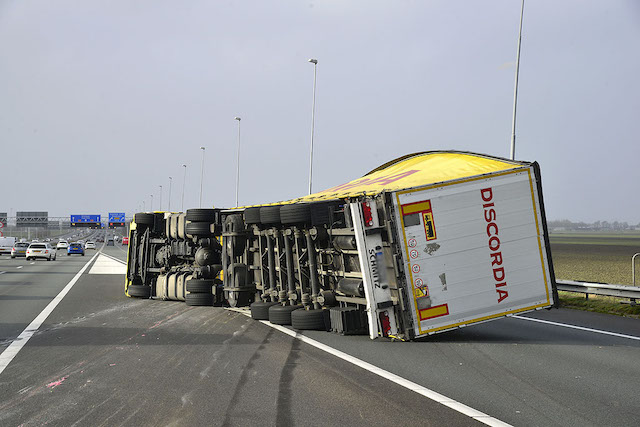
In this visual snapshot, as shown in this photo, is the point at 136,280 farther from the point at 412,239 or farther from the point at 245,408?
the point at 245,408

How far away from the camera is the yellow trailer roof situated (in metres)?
10.5

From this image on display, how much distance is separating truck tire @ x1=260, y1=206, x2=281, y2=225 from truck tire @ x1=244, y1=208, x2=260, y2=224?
0.43 meters

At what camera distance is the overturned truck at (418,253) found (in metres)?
9.23

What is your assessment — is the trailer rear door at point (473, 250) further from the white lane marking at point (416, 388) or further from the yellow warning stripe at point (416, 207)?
the white lane marking at point (416, 388)

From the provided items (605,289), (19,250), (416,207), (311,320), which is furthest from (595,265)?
(19,250)

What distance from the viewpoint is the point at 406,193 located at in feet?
30.6

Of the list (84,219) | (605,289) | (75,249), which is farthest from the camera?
(84,219)

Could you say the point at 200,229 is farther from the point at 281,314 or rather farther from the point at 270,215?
the point at 281,314

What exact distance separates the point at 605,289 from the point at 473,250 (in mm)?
5383

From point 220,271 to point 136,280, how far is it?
13.3ft

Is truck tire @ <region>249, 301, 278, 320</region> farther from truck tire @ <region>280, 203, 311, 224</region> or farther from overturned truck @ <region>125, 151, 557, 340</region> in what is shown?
truck tire @ <region>280, 203, 311, 224</region>

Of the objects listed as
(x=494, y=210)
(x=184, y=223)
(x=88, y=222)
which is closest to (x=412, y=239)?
(x=494, y=210)

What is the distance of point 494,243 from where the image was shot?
9.47m

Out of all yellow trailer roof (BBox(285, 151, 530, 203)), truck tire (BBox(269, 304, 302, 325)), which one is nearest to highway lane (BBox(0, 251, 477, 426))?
truck tire (BBox(269, 304, 302, 325))
